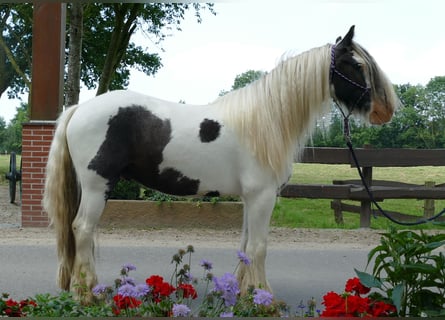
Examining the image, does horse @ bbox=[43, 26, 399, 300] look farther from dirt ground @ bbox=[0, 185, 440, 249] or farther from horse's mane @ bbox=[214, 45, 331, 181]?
dirt ground @ bbox=[0, 185, 440, 249]

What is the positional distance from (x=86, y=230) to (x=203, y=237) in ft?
12.3

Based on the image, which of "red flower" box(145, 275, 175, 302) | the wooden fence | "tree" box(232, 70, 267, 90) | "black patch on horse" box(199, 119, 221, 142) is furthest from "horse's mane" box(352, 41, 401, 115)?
the wooden fence

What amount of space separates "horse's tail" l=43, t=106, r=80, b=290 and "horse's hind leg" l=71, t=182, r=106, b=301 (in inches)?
4.6

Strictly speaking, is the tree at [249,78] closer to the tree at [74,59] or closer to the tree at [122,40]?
the tree at [74,59]

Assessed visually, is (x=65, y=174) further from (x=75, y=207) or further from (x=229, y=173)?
(x=229, y=173)

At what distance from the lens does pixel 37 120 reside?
283 inches

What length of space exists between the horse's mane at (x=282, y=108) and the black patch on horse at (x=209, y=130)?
85mm

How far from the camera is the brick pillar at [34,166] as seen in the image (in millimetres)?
7129

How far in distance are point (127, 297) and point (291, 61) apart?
1968 mm

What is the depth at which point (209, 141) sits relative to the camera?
3.39m

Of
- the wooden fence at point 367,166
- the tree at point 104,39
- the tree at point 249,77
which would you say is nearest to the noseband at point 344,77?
the tree at point 249,77

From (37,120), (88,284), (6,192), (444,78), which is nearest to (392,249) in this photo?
(88,284)

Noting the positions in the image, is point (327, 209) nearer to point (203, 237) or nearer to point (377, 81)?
point (203, 237)

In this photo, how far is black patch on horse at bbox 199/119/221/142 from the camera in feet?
11.1
